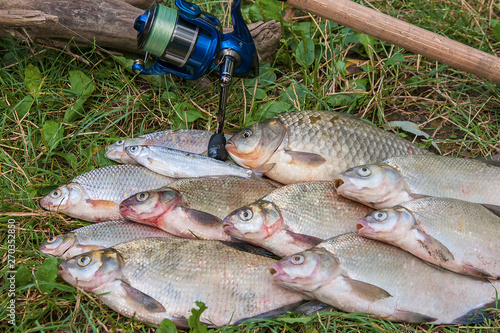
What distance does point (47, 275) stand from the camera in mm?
2701

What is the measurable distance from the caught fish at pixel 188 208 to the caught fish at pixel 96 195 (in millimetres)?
291

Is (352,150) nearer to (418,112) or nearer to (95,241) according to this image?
(418,112)

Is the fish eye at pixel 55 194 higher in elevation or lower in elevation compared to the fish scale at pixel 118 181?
lower

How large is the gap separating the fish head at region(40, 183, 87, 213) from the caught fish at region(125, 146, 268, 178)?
434 millimetres

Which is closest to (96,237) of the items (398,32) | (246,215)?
A: (246,215)

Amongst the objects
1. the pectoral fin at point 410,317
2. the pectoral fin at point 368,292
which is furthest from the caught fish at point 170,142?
the pectoral fin at point 410,317

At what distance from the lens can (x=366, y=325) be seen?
260 cm

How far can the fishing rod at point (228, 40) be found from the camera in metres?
3.06

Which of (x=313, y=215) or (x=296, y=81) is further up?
(x=296, y=81)

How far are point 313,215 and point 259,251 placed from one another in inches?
15.3

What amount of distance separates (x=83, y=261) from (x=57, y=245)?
384 millimetres

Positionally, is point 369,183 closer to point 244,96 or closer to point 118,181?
point 244,96

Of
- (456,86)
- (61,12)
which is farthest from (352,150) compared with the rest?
(61,12)

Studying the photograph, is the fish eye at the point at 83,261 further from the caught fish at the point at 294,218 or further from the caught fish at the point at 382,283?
the caught fish at the point at 382,283
